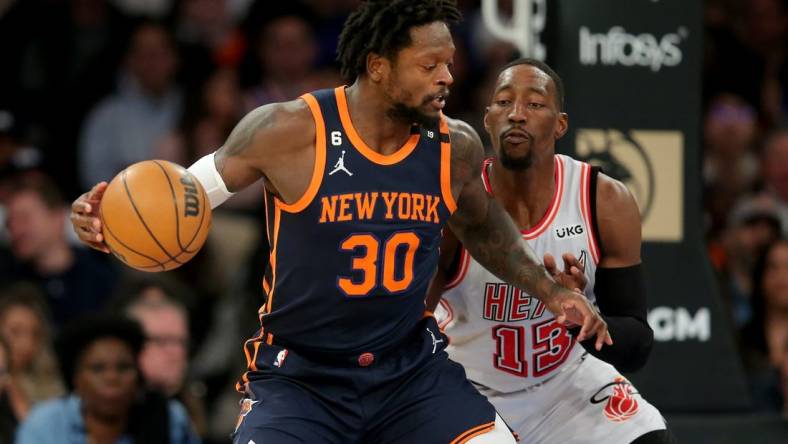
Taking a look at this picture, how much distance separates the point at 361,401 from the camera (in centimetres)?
484

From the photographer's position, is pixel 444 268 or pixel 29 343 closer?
pixel 444 268

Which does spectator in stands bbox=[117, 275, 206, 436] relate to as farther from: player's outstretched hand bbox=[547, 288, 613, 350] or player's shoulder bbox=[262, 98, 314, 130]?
player's outstretched hand bbox=[547, 288, 613, 350]

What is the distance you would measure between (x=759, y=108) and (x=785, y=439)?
416cm

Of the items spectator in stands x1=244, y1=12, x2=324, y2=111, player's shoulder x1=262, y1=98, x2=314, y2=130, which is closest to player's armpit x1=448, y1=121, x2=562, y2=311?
player's shoulder x1=262, y1=98, x2=314, y2=130

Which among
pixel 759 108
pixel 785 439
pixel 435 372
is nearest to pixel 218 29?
pixel 759 108

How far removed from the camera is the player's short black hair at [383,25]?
15.8 feet

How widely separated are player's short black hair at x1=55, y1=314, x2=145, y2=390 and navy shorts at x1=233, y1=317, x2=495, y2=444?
2325 millimetres

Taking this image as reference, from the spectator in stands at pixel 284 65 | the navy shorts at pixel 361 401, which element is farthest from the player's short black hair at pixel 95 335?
the spectator in stands at pixel 284 65

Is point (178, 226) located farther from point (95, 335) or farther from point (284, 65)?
point (284, 65)

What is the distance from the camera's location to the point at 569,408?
554 centimetres

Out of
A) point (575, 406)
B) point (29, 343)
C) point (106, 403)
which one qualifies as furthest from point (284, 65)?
point (575, 406)

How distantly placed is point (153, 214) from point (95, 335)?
2703mm

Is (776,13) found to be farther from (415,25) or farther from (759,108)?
(415,25)

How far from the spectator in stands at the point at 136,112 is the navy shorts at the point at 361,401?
509 centimetres
